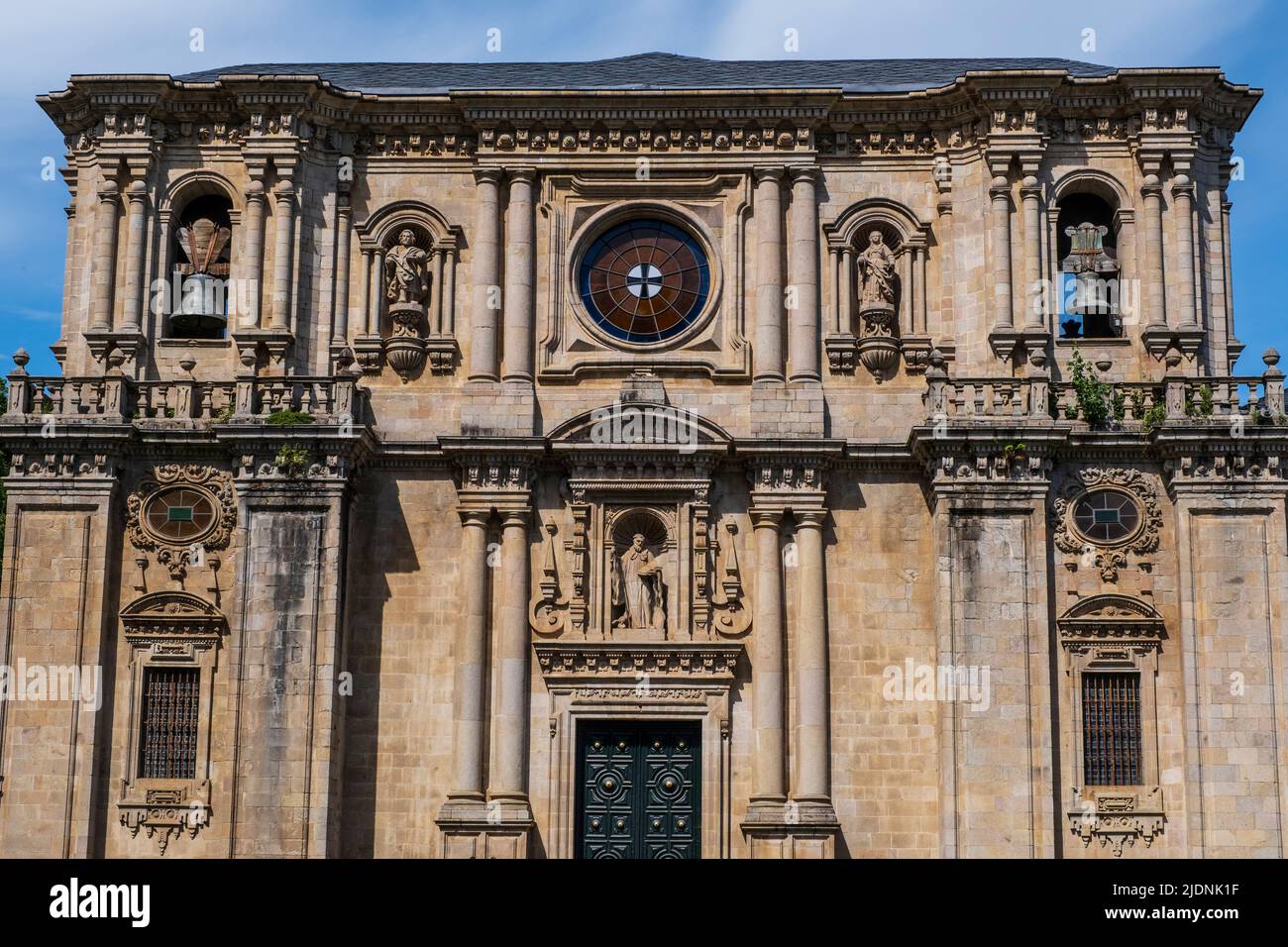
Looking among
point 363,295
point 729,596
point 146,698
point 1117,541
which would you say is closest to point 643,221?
point 363,295

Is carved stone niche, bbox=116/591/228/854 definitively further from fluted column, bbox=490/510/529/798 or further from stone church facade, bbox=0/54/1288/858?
fluted column, bbox=490/510/529/798

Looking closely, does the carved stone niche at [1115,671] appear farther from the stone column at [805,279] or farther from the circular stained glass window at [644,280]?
the circular stained glass window at [644,280]

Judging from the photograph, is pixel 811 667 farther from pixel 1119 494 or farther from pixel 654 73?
pixel 654 73

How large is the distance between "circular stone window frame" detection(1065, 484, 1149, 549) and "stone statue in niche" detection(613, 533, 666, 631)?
23.6ft

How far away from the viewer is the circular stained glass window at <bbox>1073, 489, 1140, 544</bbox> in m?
35.1

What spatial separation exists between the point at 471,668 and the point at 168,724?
17.2ft

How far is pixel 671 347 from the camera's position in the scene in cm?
3697

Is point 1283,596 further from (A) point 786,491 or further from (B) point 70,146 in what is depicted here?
(B) point 70,146

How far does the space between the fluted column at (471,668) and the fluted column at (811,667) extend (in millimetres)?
5413

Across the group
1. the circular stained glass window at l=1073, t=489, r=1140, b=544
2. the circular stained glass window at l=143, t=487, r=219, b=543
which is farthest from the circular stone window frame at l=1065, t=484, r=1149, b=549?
the circular stained glass window at l=143, t=487, r=219, b=543

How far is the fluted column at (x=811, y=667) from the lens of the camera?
3450 cm

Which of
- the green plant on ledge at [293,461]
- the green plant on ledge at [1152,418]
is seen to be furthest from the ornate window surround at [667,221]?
the green plant on ledge at [1152,418]

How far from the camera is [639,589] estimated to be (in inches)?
1407

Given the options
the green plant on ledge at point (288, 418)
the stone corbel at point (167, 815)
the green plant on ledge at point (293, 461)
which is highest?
the green plant on ledge at point (288, 418)
